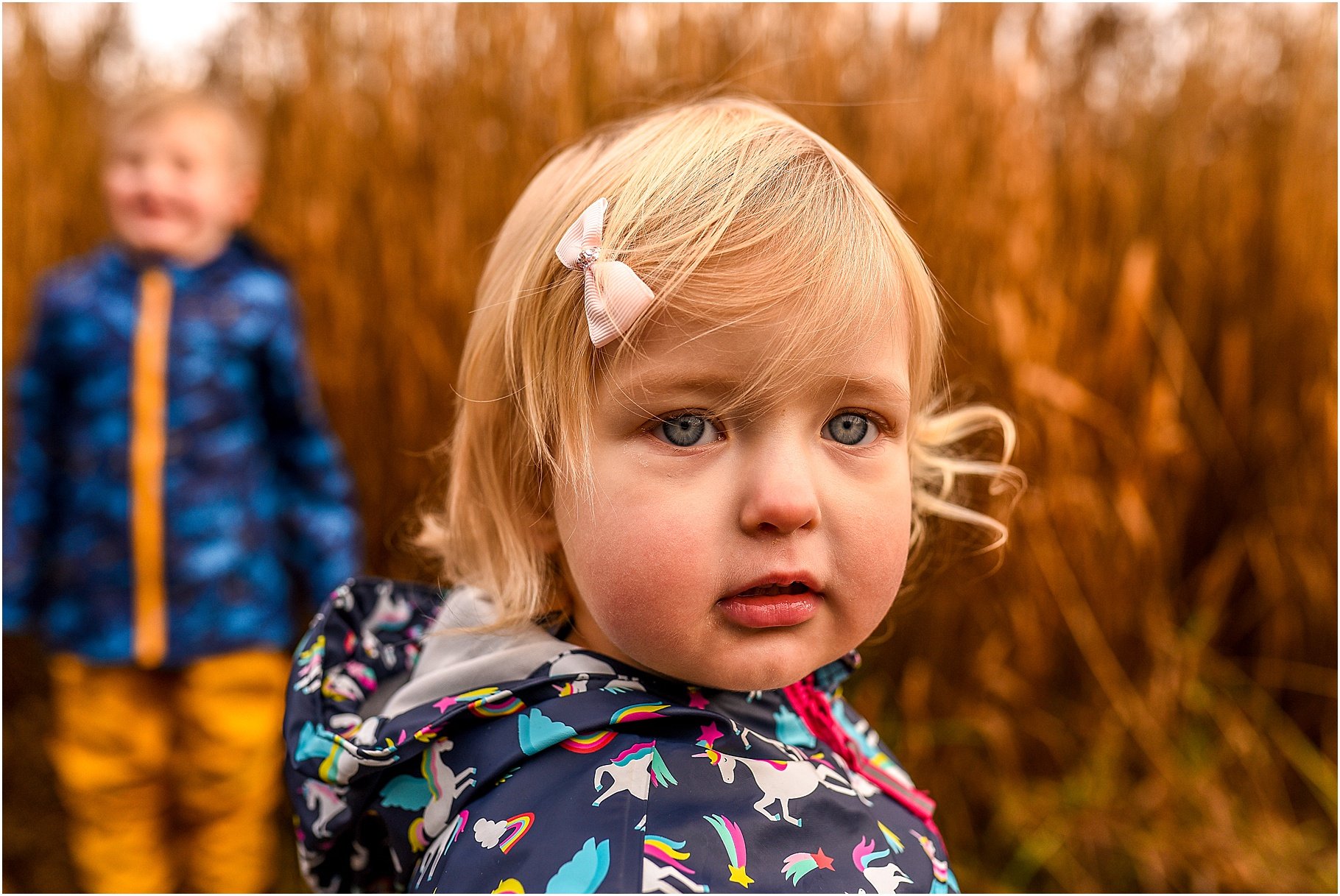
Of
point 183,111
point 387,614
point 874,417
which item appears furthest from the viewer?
point 183,111

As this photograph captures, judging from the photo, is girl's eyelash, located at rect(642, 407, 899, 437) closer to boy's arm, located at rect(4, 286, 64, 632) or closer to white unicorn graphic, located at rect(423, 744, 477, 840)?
white unicorn graphic, located at rect(423, 744, 477, 840)

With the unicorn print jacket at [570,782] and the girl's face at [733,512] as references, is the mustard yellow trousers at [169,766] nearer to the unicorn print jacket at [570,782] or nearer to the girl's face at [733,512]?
the unicorn print jacket at [570,782]

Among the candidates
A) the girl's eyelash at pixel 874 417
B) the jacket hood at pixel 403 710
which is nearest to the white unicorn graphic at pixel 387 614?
the jacket hood at pixel 403 710

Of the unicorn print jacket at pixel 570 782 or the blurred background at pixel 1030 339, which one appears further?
the blurred background at pixel 1030 339

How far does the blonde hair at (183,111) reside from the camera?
2.13 metres

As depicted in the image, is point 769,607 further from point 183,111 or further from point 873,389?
point 183,111

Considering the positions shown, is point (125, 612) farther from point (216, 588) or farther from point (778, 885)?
point (778, 885)

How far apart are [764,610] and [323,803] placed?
50cm

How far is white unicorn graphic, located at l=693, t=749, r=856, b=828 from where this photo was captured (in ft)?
2.73

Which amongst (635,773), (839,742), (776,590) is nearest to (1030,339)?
(839,742)

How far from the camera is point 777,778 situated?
0.86m

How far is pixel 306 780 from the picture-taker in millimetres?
1010

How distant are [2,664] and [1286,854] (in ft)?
9.66

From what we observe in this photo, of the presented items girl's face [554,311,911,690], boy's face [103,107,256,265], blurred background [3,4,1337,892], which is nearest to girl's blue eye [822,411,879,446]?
girl's face [554,311,911,690]
